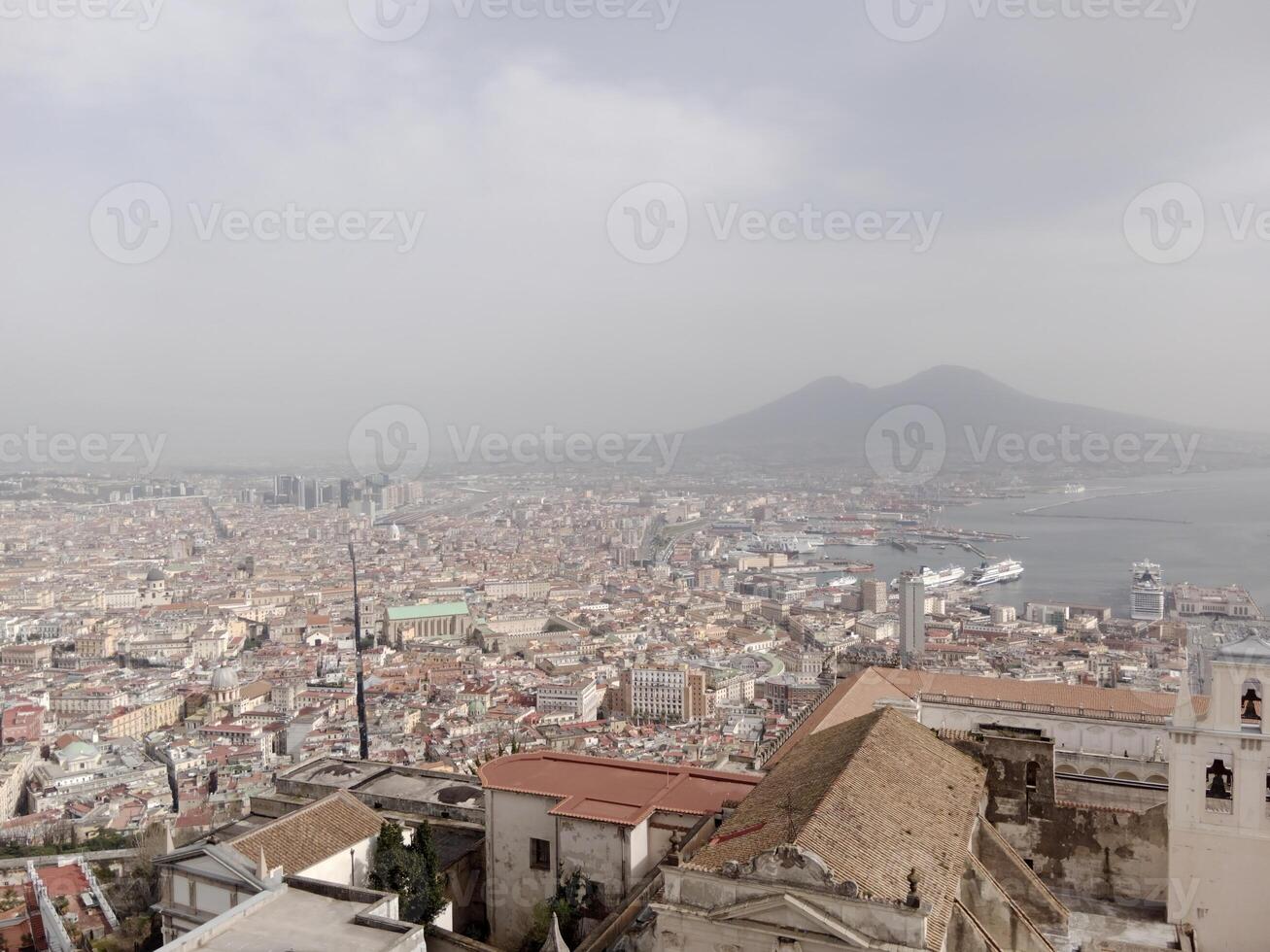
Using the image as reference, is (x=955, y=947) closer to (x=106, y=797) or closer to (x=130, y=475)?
(x=106, y=797)

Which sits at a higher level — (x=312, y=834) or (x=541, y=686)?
(x=312, y=834)

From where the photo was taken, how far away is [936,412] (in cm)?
8262

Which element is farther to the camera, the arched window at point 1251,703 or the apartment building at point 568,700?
the apartment building at point 568,700

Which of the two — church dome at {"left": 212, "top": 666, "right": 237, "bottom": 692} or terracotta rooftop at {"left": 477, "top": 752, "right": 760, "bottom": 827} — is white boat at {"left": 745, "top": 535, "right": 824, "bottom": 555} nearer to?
church dome at {"left": 212, "top": 666, "right": 237, "bottom": 692}

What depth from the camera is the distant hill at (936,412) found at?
63.9 m

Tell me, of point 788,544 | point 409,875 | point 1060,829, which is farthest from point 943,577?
point 409,875

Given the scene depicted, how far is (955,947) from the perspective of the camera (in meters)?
4.08

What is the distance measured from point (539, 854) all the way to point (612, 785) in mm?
631

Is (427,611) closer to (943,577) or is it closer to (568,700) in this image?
(568,700)

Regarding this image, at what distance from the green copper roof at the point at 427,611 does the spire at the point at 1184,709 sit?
38841 mm

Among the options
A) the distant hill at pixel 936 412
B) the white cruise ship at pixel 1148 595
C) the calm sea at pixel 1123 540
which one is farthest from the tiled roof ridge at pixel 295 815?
the distant hill at pixel 936 412

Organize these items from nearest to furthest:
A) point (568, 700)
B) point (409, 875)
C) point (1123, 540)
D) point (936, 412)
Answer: point (409, 875)
point (568, 700)
point (1123, 540)
point (936, 412)

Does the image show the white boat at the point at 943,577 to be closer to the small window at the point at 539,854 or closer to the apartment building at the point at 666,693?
the apartment building at the point at 666,693

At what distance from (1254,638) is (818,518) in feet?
213
